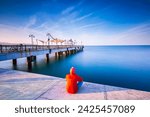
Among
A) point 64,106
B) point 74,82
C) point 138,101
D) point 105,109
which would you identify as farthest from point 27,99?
Answer: point 138,101

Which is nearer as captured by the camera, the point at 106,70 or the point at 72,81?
the point at 72,81

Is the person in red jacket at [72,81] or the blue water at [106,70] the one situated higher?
the person in red jacket at [72,81]

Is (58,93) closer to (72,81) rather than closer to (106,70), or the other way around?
(72,81)

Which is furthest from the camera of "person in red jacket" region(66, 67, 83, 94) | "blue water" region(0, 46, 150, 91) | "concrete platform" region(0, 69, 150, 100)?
"blue water" region(0, 46, 150, 91)

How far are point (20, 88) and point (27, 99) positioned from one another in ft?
3.60

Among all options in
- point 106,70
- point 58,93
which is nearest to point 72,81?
point 58,93

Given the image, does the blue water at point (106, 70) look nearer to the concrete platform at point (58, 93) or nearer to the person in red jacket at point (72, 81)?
the concrete platform at point (58, 93)

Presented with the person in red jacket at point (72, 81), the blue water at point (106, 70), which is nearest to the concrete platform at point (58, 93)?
the person in red jacket at point (72, 81)

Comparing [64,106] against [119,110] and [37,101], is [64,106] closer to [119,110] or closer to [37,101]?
[37,101]

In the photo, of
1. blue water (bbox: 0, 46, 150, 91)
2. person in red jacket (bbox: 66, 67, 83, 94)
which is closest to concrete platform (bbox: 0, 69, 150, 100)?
person in red jacket (bbox: 66, 67, 83, 94)

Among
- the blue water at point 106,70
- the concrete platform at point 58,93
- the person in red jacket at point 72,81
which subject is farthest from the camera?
the blue water at point 106,70

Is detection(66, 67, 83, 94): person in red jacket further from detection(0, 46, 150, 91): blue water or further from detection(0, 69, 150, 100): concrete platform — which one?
detection(0, 46, 150, 91): blue water

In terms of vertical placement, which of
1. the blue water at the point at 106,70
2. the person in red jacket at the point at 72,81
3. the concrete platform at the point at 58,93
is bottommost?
the blue water at the point at 106,70

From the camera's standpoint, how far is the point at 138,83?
12.3 metres
